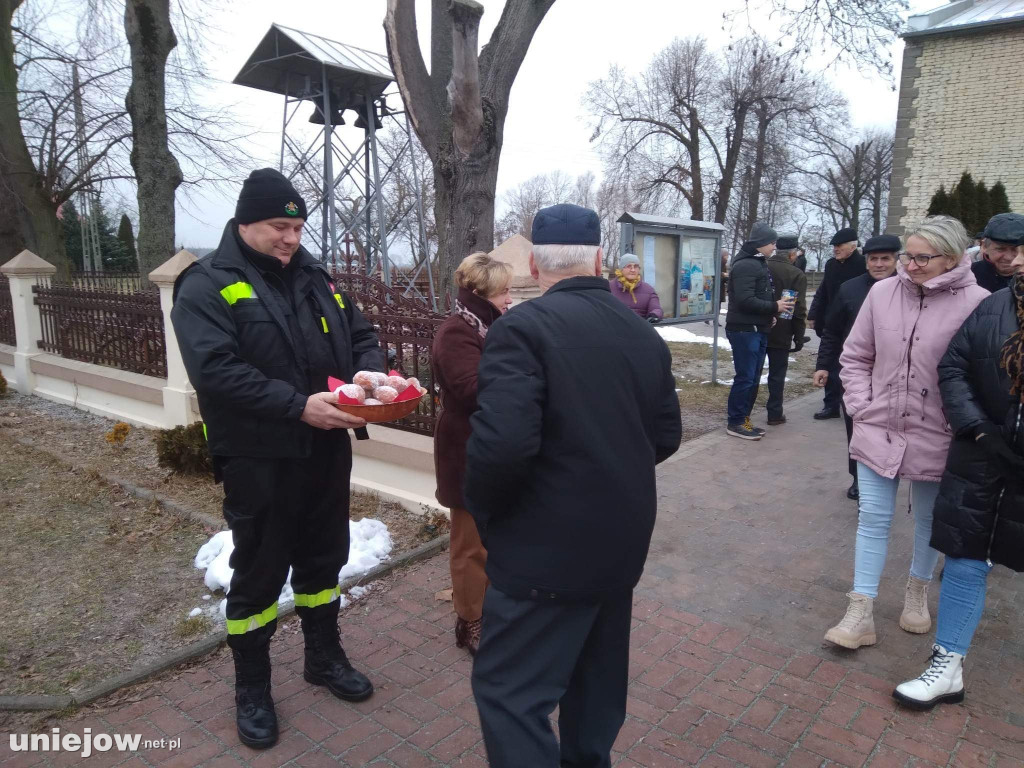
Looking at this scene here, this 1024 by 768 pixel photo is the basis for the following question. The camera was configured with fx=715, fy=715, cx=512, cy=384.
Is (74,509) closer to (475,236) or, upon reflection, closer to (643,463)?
(475,236)

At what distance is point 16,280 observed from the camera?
9.31 metres

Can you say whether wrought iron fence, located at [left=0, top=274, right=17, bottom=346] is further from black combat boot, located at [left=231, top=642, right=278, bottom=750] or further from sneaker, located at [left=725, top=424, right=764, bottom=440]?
sneaker, located at [left=725, top=424, right=764, bottom=440]

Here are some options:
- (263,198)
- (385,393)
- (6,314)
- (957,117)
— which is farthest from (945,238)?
(957,117)

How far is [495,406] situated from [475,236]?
200 inches

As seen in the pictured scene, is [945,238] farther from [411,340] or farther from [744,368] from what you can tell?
[744,368]

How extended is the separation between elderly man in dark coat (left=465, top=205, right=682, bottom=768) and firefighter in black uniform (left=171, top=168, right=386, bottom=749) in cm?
88

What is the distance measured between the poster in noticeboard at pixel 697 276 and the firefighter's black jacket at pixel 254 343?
23.7 ft

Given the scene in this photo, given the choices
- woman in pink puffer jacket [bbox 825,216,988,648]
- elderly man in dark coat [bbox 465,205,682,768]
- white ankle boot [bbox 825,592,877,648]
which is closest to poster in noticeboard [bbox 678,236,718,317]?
woman in pink puffer jacket [bbox 825,216,988,648]

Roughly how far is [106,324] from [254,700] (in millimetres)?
6866

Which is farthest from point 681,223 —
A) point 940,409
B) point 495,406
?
point 495,406

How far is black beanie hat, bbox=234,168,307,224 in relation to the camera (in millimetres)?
2580

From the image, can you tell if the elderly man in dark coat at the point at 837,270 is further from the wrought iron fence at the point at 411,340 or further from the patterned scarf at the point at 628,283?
the wrought iron fence at the point at 411,340

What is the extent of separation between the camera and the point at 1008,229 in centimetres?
367

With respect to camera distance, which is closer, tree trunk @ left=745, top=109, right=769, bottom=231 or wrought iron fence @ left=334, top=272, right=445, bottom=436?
wrought iron fence @ left=334, top=272, right=445, bottom=436
